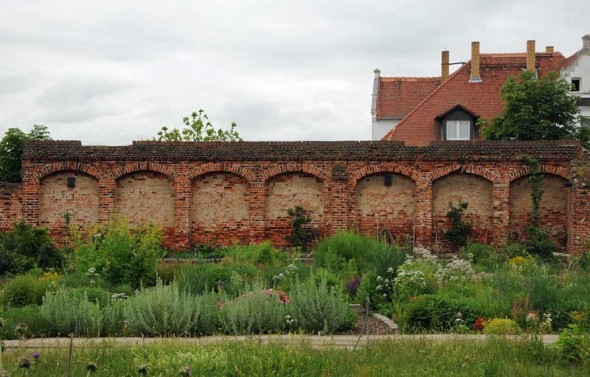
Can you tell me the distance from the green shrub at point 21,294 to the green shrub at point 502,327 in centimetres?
730

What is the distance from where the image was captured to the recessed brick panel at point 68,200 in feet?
78.0

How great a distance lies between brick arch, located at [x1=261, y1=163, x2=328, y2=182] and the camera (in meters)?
23.6

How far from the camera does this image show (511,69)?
43750 millimetres

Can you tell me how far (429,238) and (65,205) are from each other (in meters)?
11.1

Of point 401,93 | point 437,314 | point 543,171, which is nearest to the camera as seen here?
point 437,314

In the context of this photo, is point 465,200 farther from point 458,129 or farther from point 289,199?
point 458,129

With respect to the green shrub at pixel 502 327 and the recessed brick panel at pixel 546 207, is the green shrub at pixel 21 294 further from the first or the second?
the recessed brick panel at pixel 546 207

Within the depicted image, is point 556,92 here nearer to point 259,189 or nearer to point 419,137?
point 419,137

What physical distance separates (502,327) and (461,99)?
1284 inches

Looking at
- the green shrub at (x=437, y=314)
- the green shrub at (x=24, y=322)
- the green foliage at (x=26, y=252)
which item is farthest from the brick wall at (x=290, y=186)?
the green shrub at (x=24, y=322)

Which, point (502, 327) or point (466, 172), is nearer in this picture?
point (502, 327)

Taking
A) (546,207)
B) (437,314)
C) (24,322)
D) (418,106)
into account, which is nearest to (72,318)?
(24,322)

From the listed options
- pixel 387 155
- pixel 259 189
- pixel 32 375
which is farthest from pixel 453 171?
pixel 32 375

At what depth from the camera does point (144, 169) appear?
23.7m
